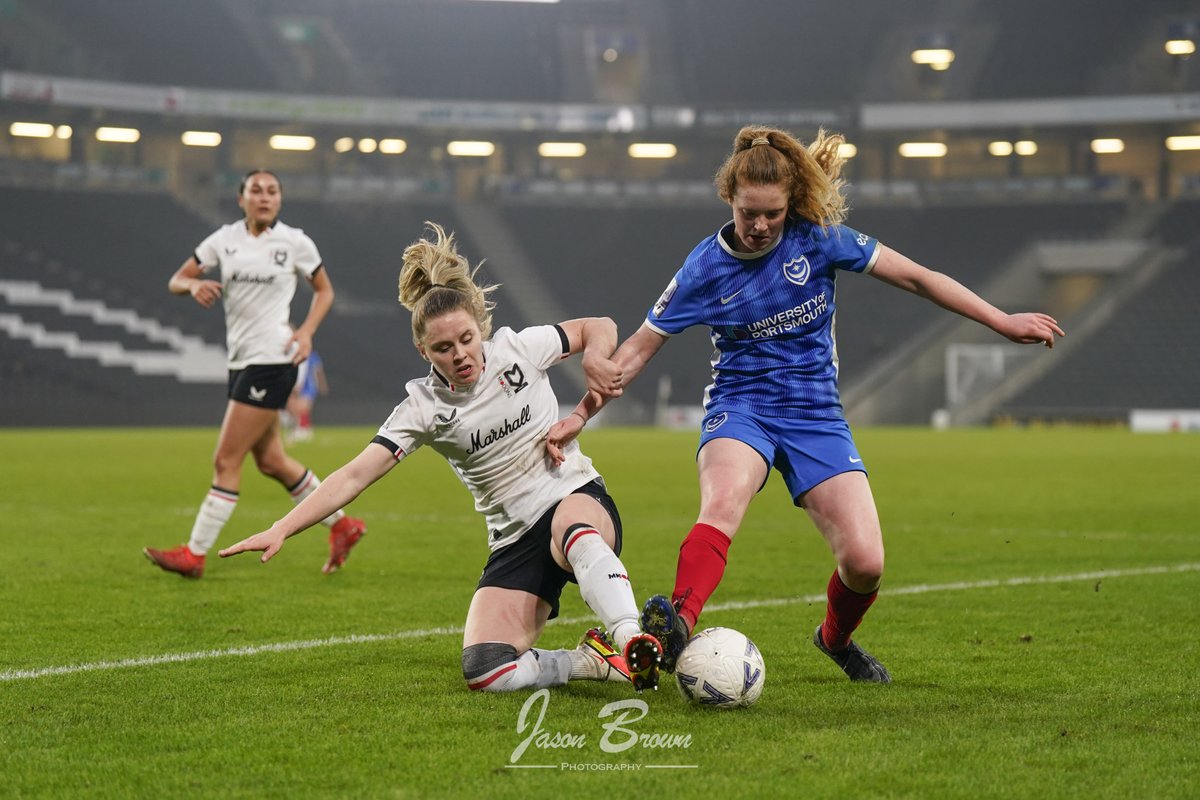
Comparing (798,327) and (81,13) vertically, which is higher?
(81,13)

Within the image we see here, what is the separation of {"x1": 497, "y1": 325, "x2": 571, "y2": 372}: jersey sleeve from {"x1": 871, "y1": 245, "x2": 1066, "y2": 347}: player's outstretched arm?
3.74 feet

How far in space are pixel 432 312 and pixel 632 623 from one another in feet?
3.94

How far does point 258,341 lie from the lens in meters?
8.12

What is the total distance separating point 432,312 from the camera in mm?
4520

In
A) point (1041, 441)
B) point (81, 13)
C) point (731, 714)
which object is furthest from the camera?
point (81, 13)

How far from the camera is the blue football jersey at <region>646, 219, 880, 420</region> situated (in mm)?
4719

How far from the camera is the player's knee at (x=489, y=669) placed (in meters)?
4.44

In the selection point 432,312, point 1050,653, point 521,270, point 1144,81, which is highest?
point 1144,81

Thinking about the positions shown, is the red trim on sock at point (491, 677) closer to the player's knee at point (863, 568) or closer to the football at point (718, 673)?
the football at point (718, 673)

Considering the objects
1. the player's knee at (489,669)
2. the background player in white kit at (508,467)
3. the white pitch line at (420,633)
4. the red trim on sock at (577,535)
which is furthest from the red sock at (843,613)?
the white pitch line at (420,633)

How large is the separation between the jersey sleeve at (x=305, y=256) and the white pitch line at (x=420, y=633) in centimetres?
322

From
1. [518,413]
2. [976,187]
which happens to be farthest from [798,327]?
[976,187]

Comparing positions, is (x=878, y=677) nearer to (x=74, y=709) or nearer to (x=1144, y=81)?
(x=74, y=709)

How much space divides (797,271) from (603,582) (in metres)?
1.27
